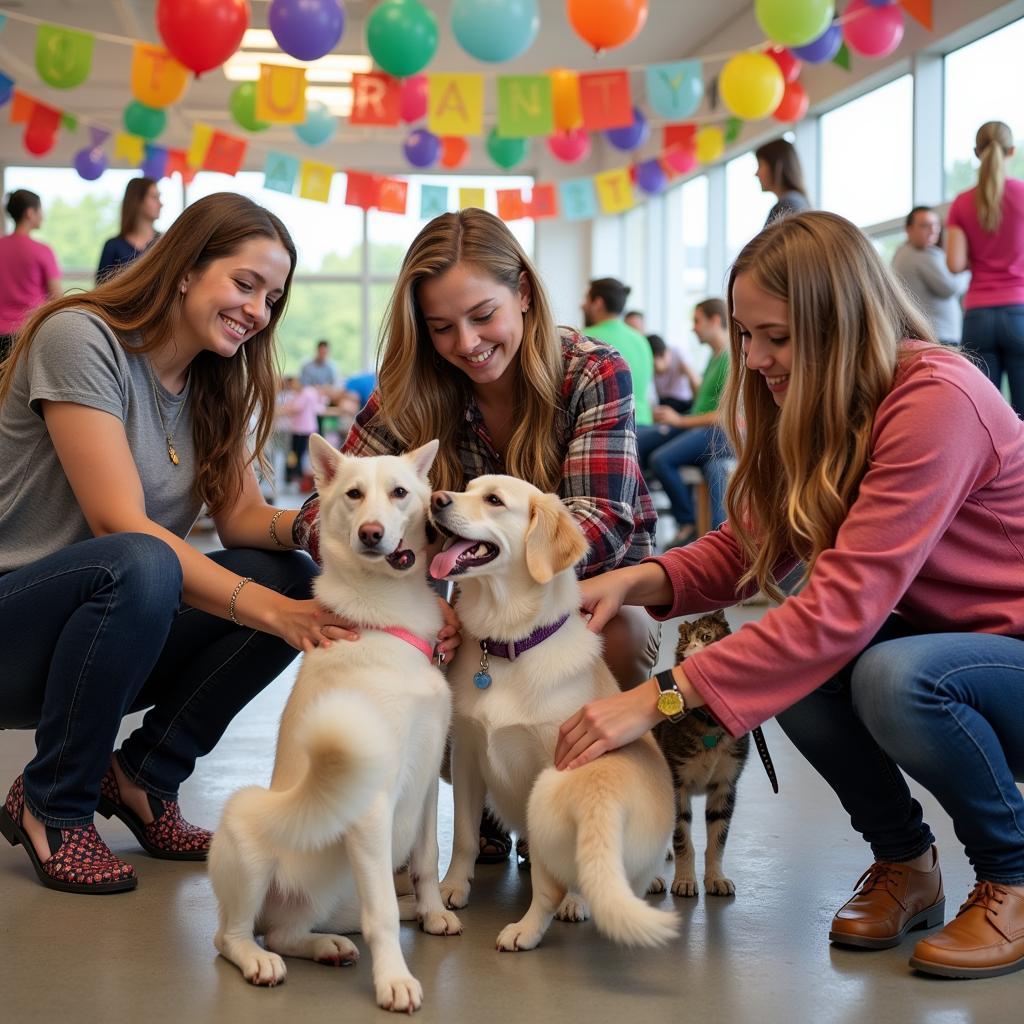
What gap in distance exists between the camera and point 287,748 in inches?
73.7

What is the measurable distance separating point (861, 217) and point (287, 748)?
840 centimetres

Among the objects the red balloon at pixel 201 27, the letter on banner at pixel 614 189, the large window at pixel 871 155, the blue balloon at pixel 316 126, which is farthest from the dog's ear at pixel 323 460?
the letter on banner at pixel 614 189

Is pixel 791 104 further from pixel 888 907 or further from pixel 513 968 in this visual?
pixel 513 968

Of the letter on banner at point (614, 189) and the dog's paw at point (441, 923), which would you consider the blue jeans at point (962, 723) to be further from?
the letter on banner at point (614, 189)

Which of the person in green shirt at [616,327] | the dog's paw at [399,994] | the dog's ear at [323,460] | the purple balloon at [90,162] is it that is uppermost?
the purple balloon at [90,162]

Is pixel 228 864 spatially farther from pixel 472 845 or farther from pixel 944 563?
pixel 944 563

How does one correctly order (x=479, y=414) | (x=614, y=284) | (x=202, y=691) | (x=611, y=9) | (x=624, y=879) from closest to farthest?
(x=624, y=879) → (x=202, y=691) → (x=479, y=414) → (x=611, y=9) → (x=614, y=284)

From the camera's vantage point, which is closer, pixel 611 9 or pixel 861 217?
pixel 611 9

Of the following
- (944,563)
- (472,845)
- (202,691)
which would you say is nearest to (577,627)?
(472,845)

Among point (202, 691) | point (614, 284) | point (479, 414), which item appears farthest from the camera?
point (614, 284)

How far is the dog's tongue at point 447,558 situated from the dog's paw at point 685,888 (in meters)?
0.75

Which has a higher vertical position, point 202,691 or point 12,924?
point 202,691

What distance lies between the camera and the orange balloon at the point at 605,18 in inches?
214

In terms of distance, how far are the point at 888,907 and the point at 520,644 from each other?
2.45 feet
